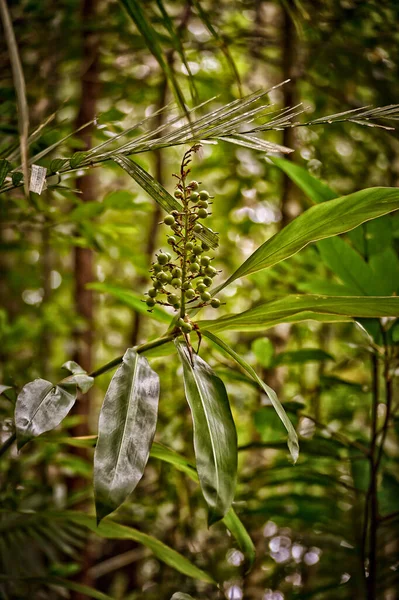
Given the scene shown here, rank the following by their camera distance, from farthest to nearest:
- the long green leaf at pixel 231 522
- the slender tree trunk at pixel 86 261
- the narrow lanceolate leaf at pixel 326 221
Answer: the slender tree trunk at pixel 86 261
the long green leaf at pixel 231 522
the narrow lanceolate leaf at pixel 326 221

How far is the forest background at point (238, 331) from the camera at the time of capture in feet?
2.45

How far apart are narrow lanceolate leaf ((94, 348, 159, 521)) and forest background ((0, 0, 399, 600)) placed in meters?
0.19

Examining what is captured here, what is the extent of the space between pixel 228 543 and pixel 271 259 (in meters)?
1.00

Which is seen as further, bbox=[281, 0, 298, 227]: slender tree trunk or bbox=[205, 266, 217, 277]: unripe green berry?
bbox=[281, 0, 298, 227]: slender tree trunk

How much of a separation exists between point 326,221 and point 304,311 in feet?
0.28

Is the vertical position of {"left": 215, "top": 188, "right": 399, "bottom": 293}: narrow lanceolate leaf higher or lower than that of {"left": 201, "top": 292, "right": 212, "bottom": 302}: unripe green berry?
higher

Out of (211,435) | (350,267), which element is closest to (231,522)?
(211,435)

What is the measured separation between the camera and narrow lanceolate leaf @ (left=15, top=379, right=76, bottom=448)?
40cm

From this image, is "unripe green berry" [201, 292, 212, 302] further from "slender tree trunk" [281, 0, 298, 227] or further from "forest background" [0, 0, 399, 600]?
"slender tree trunk" [281, 0, 298, 227]

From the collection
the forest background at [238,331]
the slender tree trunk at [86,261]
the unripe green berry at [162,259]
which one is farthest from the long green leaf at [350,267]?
the slender tree trunk at [86,261]

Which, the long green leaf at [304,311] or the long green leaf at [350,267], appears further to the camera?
the long green leaf at [350,267]

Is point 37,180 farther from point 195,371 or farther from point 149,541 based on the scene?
point 149,541

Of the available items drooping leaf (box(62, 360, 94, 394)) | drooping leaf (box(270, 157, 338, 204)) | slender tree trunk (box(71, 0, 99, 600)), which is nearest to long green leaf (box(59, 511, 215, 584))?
drooping leaf (box(62, 360, 94, 394))

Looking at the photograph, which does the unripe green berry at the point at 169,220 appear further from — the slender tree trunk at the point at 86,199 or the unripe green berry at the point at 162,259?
the slender tree trunk at the point at 86,199
